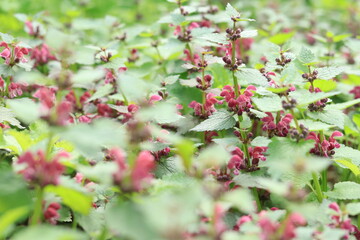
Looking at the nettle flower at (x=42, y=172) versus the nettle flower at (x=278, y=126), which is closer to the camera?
the nettle flower at (x=42, y=172)

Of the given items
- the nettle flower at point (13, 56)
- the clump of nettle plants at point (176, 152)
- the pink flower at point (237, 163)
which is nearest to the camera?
the clump of nettle plants at point (176, 152)

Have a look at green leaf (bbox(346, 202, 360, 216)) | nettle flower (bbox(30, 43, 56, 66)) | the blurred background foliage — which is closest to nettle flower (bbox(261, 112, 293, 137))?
green leaf (bbox(346, 202, 360, 216))

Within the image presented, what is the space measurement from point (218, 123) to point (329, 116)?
0.44m

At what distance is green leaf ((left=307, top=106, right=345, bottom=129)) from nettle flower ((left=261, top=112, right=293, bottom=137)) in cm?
9

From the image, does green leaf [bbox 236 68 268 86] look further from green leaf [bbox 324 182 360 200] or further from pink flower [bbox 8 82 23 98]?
pink flower [bbox 8 82 23 98]

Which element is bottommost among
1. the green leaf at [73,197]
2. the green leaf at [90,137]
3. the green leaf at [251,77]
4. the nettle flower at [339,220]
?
the nettle flower at [339,220]

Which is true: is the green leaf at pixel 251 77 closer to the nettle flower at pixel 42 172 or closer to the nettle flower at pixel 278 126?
the nettle flower at pixel 278 126

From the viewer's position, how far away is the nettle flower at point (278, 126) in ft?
5.72

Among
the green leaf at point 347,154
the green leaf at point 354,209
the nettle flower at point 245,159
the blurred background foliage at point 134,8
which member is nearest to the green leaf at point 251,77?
the nettle flower at point 245,159

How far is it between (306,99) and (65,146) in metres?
0.91

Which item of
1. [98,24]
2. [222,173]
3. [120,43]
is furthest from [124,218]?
[98,24]

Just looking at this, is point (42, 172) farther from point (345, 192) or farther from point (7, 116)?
point (345, 192)

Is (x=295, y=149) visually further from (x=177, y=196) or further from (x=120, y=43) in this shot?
(x=120, y=43)

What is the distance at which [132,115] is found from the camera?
181 centimetres
